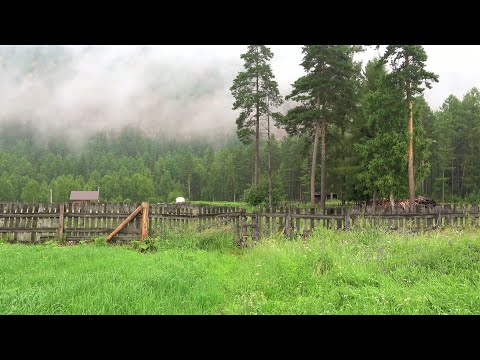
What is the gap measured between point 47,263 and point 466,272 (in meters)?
8.47

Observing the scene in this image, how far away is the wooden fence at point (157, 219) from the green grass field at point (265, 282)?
3233 millimetres

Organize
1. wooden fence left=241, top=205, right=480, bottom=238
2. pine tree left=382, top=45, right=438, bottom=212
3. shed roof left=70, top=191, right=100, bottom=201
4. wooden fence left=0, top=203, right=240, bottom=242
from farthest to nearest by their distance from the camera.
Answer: shed roof left=70, top=191, right=100, bottom=201 < pine tree left=382, top=45, right=438, bottom=212 < wooden fence left=0, top=203, right=240, bottom=242 < wooden fence left=241, top=205, right=480, bottom=238

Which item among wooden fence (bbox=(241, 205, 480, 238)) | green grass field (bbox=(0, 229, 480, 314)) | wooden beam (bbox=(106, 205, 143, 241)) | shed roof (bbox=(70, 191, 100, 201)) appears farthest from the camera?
shed roof (bbox=(70, 191, 100, 201))

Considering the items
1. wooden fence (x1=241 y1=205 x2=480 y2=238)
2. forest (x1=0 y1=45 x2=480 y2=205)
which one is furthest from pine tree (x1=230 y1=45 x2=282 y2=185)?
wooden fence (x1=241 y1=205 x2=480 y2=238)

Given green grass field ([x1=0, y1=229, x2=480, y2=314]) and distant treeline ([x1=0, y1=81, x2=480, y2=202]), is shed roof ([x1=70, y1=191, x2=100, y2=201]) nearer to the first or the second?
distant treeline ([x1=0, y1=81, x2=480, y2=202])

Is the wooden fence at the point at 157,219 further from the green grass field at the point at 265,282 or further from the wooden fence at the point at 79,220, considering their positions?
the green grass field at the point at 265,282

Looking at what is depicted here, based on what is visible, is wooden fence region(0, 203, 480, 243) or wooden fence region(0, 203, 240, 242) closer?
wooden fence region(0, 203, 480, 243)

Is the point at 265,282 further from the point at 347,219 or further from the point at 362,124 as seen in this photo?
the point at 362,124

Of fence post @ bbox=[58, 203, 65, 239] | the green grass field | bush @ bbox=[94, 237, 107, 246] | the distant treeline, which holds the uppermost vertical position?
the distant treeline

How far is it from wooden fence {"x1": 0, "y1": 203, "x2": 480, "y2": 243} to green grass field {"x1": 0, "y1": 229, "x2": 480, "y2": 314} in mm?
3233

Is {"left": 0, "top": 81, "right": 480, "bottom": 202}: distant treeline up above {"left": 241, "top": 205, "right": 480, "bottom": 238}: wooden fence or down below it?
above

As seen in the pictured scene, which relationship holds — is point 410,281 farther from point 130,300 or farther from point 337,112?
point 337,112

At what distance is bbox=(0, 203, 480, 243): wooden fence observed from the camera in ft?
37.4

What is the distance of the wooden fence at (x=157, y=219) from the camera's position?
1141cm
